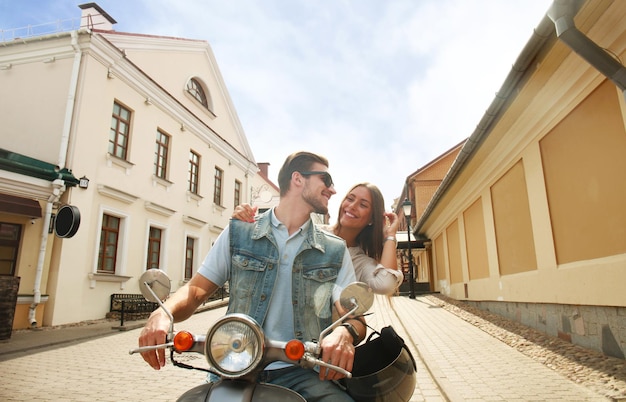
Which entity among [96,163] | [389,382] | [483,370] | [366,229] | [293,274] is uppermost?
[96,163]

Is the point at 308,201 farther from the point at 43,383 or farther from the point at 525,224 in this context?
the point at 525,224

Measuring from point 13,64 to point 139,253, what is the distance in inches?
277

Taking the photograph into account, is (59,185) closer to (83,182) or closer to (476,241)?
(83,182)

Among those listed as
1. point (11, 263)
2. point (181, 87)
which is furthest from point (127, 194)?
point (181, 87)

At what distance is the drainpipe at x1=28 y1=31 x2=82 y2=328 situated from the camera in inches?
402

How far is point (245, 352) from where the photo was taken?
134 centimetres

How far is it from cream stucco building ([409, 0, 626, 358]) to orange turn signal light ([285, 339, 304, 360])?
4597mm

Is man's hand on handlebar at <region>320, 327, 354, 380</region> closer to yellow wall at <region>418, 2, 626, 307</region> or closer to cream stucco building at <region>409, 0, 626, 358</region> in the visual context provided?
cream stucco building at <region>409, 0, 626, 358</region>

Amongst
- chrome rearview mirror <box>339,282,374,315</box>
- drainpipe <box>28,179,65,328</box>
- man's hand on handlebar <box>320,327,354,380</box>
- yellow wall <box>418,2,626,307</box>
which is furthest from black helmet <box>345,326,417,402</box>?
drainpipe <box>28,179,65,328</box>

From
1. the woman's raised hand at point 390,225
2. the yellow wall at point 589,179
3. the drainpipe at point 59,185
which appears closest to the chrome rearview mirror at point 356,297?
the woman's raised hand at point 390,225

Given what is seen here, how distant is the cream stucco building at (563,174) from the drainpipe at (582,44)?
0.03ft

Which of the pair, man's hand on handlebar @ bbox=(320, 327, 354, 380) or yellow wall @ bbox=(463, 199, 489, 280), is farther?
yellow wall @ bbox=(463, 199, 489, 280)

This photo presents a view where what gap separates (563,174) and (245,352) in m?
6.60

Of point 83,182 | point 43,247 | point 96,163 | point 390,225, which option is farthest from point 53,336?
point 390,225
